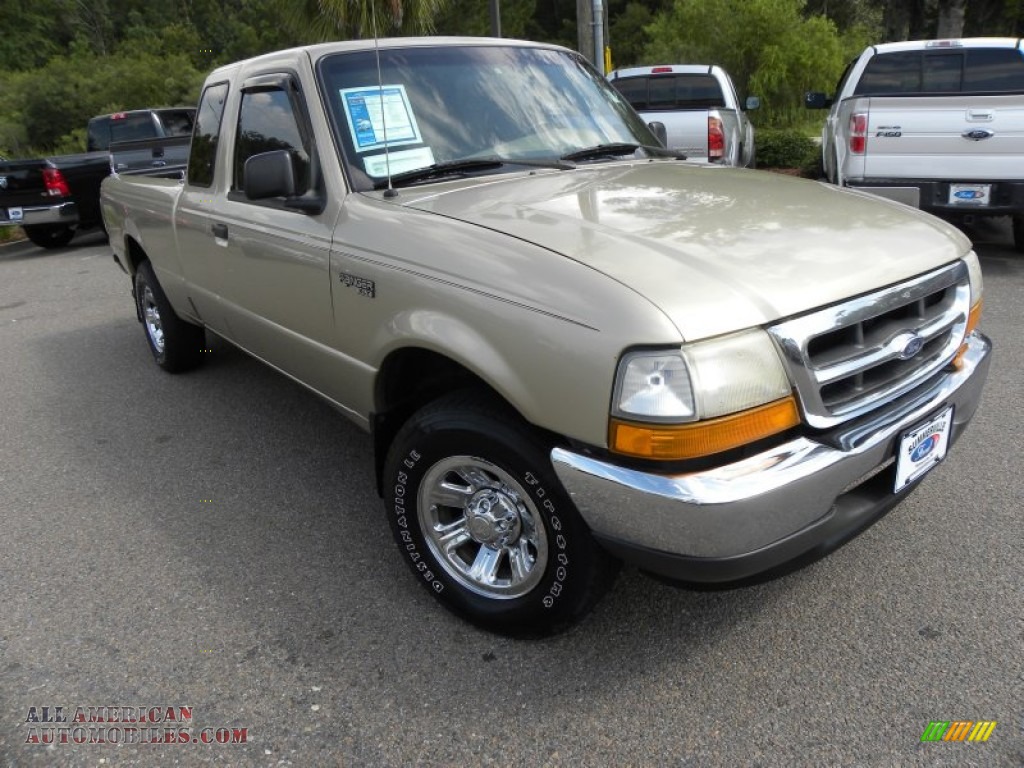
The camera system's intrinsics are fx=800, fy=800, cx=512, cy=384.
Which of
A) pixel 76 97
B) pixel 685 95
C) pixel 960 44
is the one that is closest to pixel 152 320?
pixel 685 95

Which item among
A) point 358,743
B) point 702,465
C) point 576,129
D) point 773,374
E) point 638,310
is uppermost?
point 576,129

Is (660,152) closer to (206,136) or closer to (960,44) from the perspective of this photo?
(206,136)

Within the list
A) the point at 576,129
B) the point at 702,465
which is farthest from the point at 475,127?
the point at 702,465

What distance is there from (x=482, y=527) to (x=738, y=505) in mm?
916

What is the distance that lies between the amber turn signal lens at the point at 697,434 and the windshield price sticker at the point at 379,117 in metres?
1.61

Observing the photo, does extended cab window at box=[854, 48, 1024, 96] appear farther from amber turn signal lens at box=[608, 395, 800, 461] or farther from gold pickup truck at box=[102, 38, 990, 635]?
amber turn signal lens at box=[608, 395, 800, 461]

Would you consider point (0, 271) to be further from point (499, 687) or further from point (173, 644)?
point (499, 687)

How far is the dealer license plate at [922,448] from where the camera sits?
2.33 meters

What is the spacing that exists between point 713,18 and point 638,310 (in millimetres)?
19207

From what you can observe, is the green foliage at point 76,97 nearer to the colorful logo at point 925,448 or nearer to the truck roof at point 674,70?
the truck roof at point 674,70

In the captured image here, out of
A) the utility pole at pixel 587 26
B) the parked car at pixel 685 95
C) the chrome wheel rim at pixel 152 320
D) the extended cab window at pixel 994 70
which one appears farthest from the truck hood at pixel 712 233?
the utility pole at pixel 587 26

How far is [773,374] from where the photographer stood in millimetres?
2045

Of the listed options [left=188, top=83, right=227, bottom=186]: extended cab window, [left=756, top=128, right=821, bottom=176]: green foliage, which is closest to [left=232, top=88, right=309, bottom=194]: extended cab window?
[left=188, top=83, right=227, bottom=186]: extended cab window

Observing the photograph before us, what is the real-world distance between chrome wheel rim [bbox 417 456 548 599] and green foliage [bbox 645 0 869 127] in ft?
59.9
